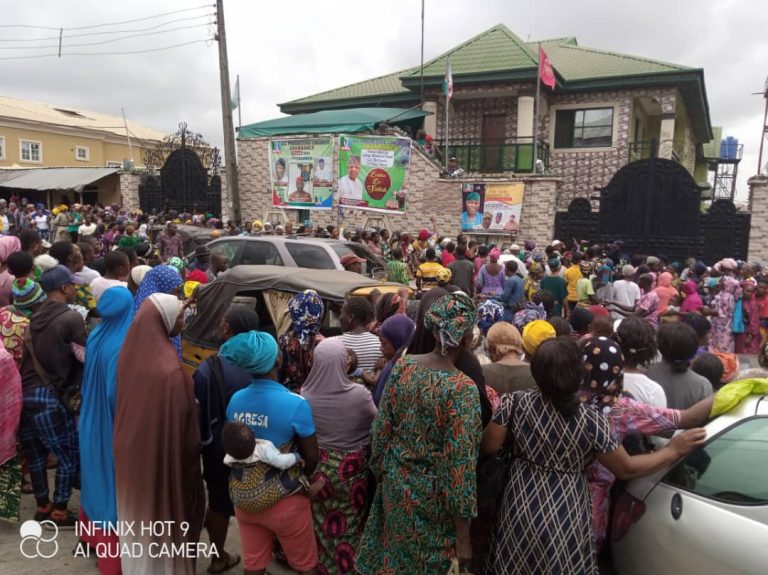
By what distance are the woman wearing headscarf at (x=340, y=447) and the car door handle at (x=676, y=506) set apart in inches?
63.6

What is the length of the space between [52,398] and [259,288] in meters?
2.09

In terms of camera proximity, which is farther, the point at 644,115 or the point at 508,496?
the point at 644,115

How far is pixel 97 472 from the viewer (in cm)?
330

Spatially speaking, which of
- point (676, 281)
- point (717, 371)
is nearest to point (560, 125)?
point (676, 281)

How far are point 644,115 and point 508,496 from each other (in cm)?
2247

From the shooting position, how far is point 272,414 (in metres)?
2.86

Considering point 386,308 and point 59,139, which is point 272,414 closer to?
point 386,308

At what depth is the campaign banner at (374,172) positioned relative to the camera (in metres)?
17.2

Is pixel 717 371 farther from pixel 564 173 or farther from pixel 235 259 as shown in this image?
pixel 564 173

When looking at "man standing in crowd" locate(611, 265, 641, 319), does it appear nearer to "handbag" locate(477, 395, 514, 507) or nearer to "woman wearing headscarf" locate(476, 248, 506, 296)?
"woman wearing headscarf" locate(476, 248, 506, 296)

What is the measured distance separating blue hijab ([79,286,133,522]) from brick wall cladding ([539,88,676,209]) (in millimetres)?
16588

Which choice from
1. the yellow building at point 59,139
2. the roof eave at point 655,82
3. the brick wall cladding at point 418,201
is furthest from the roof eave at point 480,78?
the yellow building at point 59,139

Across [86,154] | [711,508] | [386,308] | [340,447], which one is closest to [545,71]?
[386,308]

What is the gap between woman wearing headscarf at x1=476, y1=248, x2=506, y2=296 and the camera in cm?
898
